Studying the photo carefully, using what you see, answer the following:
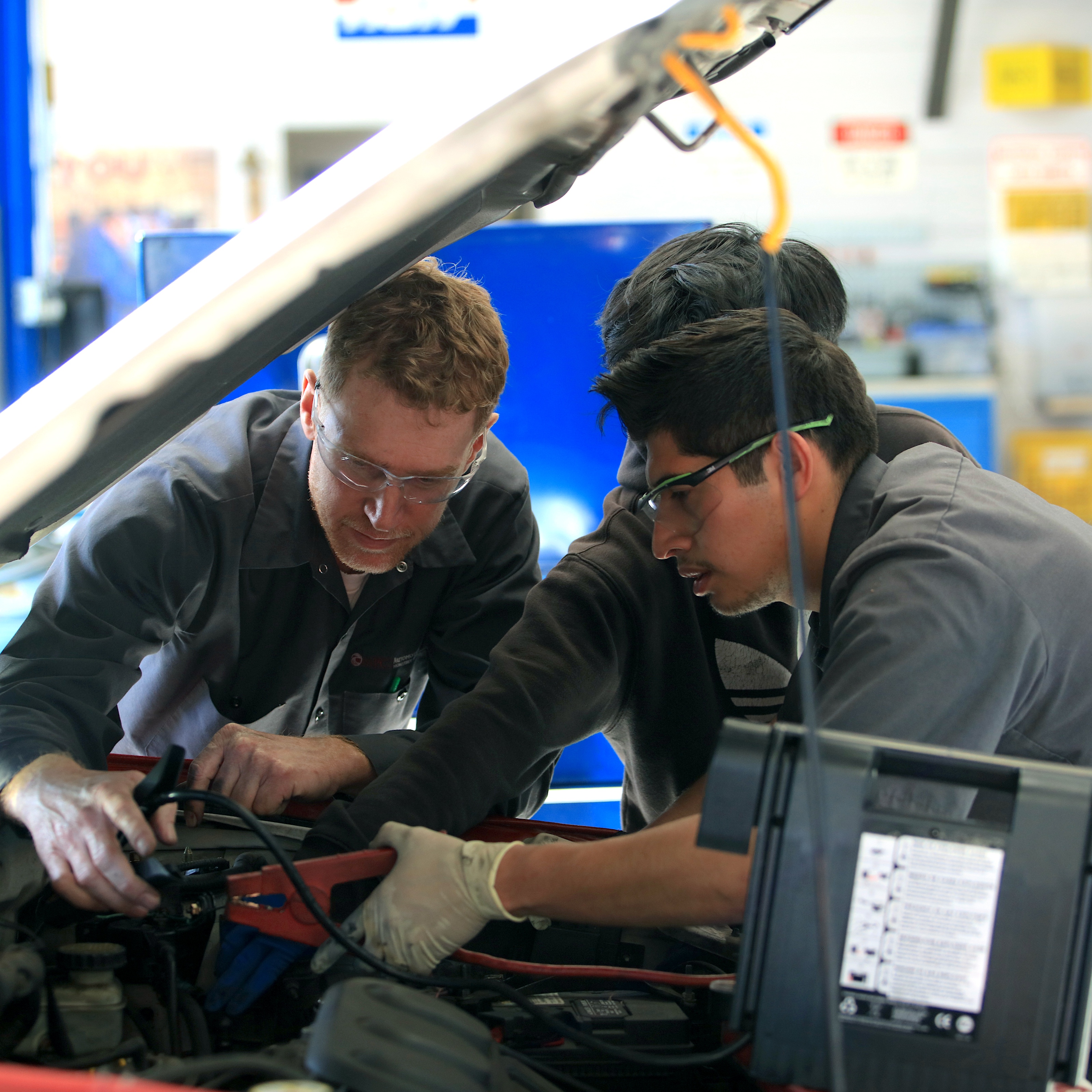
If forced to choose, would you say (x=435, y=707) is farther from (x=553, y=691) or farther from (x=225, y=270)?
(x=225, y=270)

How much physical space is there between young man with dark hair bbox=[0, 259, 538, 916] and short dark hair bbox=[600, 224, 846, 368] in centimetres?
20

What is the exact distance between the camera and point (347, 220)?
2.56 ft

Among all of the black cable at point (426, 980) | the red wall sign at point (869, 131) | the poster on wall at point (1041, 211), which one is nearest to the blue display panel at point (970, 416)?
the poster on wall at point (1041, 211)

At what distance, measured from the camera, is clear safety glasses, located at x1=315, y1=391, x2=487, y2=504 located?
4.78ft

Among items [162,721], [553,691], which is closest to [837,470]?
[553,691]

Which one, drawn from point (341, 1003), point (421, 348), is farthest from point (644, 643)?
point (341, 1003)

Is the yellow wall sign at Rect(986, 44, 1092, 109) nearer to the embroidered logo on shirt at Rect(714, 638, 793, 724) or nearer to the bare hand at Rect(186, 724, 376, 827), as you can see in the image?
the embroidered logo on shirt at Rect(714, 638, 793, 724)

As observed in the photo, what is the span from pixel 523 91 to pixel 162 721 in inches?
51.6

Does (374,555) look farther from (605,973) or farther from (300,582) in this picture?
(605,973)

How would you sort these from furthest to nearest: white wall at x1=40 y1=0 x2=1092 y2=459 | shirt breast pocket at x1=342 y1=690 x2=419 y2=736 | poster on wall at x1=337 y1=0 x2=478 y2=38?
white wall at x1=40 y1=0 x2=1092 y2=459, poster on wall at x1=337 y1=0 x2=478 y2=38, shirt breast pocket at x1=342 y1=690 x2=419 y2=736

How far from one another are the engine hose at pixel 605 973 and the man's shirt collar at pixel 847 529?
0.40m

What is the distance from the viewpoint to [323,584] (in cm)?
165

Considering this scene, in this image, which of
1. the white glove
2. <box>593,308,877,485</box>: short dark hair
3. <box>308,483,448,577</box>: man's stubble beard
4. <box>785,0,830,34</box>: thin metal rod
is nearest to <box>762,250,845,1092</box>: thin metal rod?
<box>785,0,830,34</box>: thin metal rod

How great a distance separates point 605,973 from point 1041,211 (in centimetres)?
420
